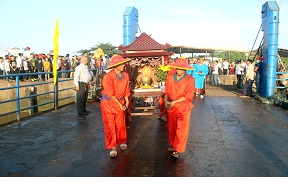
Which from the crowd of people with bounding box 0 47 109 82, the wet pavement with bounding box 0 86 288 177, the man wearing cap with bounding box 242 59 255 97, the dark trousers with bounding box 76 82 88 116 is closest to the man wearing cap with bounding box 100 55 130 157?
the wet pavement with bounding box 0 86 288 177

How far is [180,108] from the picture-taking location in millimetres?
4852

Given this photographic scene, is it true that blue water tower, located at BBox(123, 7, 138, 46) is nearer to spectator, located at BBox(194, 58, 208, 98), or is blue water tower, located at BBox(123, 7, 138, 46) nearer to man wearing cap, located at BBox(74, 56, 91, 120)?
spectator, located at BBox(194, 58, 208, 98)

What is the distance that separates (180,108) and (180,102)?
10 centimetres

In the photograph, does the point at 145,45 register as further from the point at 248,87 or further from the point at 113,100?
the point at 248,87

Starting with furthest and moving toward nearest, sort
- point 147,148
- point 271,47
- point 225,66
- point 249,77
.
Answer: point 225,66
point 249,77
point 271,47
point 147,148

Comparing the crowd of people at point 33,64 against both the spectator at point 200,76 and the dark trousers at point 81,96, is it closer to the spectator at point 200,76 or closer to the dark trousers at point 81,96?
the spectator at point 200,76

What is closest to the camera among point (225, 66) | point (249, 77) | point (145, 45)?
point (145, 45)

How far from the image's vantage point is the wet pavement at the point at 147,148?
426 cm

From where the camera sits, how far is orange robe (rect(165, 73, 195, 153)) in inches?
188

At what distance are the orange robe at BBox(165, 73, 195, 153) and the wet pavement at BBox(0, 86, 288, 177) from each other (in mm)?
335

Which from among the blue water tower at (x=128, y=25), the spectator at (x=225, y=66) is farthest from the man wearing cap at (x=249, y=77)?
the spectator at (x=225, y=66)

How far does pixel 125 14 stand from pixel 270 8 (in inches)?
251

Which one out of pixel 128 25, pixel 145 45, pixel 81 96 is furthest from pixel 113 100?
pixel 128 25

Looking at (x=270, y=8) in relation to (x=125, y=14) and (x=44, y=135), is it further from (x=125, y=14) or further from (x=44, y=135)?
(x=44, y=135)
